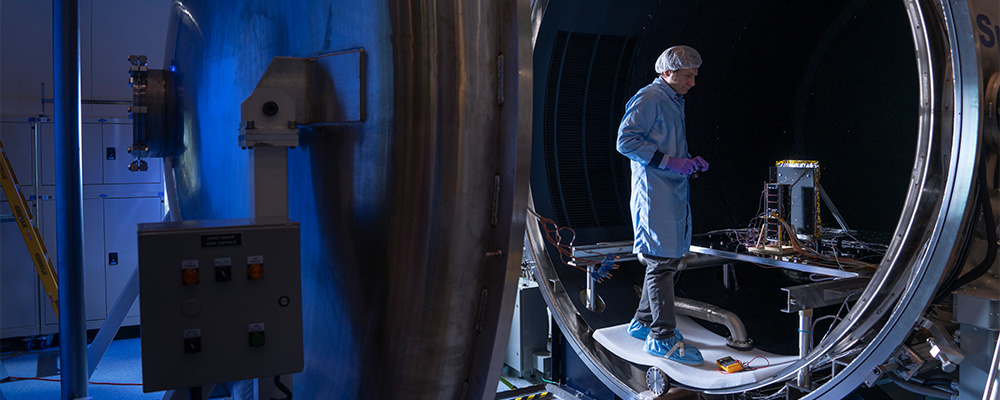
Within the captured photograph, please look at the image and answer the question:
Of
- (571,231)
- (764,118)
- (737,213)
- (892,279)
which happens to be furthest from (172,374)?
(764,118)

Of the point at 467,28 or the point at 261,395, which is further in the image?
the point at 261,395

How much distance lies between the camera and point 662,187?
3.14 meters

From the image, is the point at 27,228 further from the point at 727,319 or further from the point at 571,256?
the point at 727,319

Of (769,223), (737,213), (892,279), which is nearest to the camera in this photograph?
(892,279)

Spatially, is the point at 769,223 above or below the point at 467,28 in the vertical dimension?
below

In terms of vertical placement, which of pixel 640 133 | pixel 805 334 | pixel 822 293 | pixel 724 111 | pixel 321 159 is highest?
pixel 724 111

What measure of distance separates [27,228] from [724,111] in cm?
449

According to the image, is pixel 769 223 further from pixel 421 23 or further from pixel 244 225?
pixel 244 225

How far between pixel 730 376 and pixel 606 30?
1.75m

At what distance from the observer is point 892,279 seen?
2.14 metres

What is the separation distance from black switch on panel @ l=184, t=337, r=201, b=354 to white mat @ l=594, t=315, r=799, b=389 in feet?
6.51

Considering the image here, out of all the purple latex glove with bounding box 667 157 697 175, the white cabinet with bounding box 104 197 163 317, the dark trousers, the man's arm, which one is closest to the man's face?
the man's arm

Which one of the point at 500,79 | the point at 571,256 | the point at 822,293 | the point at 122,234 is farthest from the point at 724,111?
the point at 122,234

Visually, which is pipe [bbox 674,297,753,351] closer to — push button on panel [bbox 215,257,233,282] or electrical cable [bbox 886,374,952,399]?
→ electrical cable [bbox 886,374,952,399]
